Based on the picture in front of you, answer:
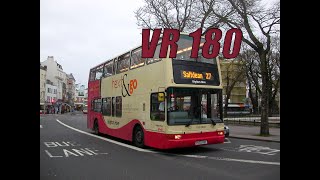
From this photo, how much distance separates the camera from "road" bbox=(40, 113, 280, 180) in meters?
9.25

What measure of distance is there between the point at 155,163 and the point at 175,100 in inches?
99.4

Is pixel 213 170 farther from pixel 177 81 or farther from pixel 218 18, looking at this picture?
pixel 218 18

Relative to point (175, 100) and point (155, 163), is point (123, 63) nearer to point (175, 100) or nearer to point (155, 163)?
point (175, 100)

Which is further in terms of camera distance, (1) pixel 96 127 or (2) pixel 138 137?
(1) pixel 96 127

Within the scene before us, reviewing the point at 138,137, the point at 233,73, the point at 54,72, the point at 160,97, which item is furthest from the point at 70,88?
the point at 160,97

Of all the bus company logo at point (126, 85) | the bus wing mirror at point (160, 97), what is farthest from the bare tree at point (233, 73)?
the bus wing mirror at point (160, 97)

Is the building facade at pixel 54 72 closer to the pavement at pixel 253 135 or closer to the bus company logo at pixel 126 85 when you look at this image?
the pavement at pixel 253 135

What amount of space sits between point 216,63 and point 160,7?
17.1 metres

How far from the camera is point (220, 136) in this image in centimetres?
1376

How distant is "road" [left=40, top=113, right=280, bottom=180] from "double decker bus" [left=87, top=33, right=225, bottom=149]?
2.07ft

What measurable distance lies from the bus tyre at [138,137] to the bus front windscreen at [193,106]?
2.43 m

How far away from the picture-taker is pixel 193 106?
43.4 ft
